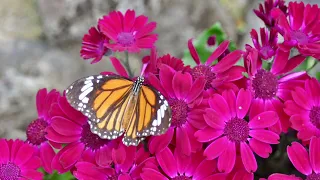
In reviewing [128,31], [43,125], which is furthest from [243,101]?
[43,125]

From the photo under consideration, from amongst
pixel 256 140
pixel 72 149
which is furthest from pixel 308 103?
pixel 72 149

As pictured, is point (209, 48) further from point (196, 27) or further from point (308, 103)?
point (196, 27)

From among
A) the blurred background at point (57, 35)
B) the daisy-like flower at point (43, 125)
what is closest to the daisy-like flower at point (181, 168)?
the daisy-like flower at point (43, 125)

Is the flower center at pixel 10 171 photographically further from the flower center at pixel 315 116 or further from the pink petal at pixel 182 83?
the flower center at pixel 315 116

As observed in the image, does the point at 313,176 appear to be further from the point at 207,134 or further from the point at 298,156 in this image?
the point at 207,134

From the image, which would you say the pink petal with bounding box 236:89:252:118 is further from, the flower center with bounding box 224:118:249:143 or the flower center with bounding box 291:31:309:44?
Result: the flower center with bounding box 291:31:309:44
